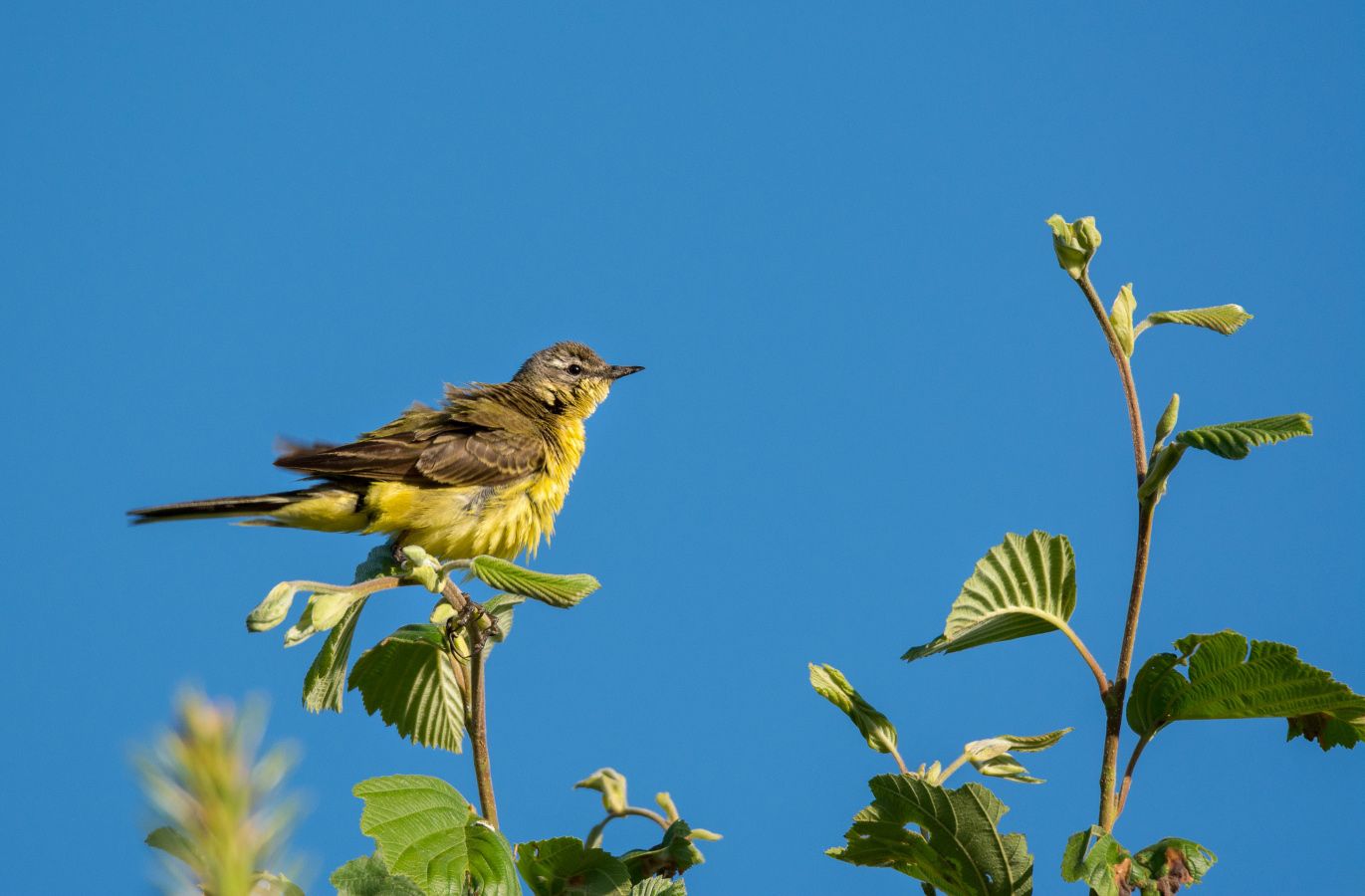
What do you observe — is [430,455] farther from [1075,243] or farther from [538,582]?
[1075,243]

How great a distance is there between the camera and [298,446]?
6.88 meters

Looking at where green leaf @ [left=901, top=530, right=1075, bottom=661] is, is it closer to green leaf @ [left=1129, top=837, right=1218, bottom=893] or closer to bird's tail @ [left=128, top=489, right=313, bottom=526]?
green leaf @ [left=1129, top=837, right=1218, bottom=893]

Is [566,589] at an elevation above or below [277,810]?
above

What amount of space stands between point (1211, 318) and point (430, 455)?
5.06 meters

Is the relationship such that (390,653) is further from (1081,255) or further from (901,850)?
(1081,255)

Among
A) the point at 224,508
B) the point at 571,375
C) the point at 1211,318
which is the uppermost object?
the point at 571,375

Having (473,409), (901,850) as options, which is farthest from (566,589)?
(473,409)

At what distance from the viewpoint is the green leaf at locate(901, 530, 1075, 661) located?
2.45 meters

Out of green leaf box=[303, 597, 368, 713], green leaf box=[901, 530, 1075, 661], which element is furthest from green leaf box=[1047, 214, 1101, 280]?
green leaf box=[303, 597, 368, 713]

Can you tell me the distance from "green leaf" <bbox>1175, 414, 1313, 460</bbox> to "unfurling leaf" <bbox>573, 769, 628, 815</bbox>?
154 cm

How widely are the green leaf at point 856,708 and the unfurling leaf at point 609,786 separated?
0.77 m

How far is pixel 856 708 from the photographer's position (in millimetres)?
2564

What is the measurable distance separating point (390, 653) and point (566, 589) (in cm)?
91

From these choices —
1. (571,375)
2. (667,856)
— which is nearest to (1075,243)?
(667,856)
